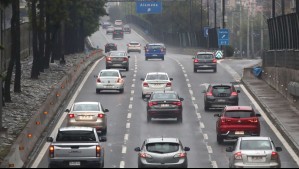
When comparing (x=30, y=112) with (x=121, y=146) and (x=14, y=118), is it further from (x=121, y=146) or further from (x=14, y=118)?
(x=121, y=146)

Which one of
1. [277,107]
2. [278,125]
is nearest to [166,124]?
[278,125]

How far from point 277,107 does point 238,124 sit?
44.0 feet

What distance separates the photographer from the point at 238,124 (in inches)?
1649

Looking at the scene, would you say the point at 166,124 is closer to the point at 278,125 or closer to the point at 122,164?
the point at 278,125

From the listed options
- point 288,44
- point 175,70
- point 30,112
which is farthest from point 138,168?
point 175,70

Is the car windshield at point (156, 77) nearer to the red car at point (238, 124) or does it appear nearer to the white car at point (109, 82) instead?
the white car at point (109, 82)

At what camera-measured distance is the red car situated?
41844mm

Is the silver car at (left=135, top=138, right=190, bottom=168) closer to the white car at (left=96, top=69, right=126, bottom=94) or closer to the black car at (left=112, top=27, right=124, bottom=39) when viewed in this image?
the white car at (left=96, top=69, right=126, bottom=94)

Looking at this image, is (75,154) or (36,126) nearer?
(75,154)

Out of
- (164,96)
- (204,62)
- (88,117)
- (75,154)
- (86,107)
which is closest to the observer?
(75,154)

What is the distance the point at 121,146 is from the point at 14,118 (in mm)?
8969

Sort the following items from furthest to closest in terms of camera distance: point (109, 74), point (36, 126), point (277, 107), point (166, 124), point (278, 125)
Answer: point (109, 74)
point (277, 107)
point (166, 124)
point (278, 125)
point (36, 126)

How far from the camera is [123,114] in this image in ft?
176

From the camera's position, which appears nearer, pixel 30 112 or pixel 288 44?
pixel 30 112
